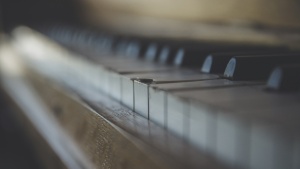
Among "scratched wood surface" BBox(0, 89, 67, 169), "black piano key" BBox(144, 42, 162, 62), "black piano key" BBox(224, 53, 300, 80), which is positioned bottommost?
"scratched wood surface" BBox(0, 89, 67, 169)

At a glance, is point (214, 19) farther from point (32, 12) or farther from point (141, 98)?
point (32, 12)

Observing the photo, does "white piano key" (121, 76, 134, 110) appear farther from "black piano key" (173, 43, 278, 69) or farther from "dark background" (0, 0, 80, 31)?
"dark background" (0, 0, 80, 31)

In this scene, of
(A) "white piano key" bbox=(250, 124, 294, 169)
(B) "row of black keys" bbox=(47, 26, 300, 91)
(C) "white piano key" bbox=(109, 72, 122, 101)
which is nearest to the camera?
(A) "white piano key" bbox=(250, 124, 294, 169)

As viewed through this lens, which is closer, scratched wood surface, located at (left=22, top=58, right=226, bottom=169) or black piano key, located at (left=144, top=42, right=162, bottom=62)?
scratched wood surface, located at (left=22, top=58, right=226, bottom=169)

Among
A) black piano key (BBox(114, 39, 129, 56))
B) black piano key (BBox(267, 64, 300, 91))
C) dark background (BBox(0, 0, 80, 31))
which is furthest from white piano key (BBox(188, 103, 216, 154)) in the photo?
dark background (BBox(0, 0, 80, 31))

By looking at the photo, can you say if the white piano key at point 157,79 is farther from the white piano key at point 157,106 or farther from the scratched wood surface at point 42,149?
the scratched wood surface at point 42,149

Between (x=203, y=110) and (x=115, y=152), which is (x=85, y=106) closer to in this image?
(x=115, y=152)

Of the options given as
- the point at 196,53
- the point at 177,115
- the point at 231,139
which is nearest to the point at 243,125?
the point at 231,139

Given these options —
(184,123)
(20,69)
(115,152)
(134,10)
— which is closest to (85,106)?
(115,152)
